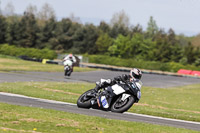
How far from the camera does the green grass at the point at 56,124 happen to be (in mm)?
8237

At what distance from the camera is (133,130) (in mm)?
9219

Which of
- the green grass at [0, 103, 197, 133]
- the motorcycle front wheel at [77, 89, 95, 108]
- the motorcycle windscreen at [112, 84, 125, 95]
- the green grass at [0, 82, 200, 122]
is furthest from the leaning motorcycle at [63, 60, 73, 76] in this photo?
the green grass at [0, 103, 197, 133]

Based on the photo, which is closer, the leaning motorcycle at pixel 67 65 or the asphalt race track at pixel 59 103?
the asphalt race track at pixel 59 103

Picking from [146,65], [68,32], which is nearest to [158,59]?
[146,65]

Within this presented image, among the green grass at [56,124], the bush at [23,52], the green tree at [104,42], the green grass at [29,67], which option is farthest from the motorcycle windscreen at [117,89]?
the green tree at [104,42]

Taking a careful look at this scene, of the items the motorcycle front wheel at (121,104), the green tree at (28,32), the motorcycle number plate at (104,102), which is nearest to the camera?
the motorcycle front wheel at (121,104)

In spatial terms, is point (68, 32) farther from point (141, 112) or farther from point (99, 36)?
point (141, 112)

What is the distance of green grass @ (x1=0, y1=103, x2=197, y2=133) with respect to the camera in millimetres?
8237

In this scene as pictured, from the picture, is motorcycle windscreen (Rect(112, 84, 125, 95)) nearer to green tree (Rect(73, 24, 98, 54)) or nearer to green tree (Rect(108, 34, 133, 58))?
green tree (Rect(108, 34, 133, 58))

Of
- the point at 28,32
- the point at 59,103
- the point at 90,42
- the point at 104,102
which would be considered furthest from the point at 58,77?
the point at 28,32

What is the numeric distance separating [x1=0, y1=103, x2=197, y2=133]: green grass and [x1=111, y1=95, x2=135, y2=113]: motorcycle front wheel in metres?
1.69

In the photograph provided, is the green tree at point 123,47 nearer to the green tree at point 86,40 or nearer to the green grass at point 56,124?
the green tree at point 86,40

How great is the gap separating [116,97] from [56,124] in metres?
3.73

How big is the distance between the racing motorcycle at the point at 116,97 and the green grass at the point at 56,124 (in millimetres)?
1813
